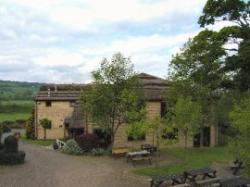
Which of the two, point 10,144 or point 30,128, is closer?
point 10,144

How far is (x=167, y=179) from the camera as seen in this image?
26.9m

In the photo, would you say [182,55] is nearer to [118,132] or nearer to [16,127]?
[118,132]

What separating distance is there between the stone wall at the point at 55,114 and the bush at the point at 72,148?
15.3 m

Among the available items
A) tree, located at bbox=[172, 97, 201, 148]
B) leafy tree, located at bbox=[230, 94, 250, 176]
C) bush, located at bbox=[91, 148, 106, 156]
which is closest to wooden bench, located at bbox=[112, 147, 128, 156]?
bush, located at bbox=[91, 148, 106, 156]

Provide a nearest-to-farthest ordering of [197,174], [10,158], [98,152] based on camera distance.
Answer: [197,174] → [10,158] → [98,152]

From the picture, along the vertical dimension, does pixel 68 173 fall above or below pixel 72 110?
below

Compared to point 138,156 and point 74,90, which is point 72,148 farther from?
point 74,90

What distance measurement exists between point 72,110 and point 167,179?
3427 centimetres

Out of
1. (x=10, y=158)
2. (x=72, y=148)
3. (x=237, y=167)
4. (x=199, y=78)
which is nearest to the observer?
(x=237, y=167)

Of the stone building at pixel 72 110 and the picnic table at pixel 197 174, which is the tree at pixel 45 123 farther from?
the picnic table at pixel 197 174

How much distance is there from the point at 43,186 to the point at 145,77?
31.5m

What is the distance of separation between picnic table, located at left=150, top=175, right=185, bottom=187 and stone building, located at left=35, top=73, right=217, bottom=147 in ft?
75.6

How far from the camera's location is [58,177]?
3184cm

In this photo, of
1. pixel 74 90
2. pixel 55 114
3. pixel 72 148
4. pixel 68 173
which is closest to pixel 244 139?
pixel 68 173
